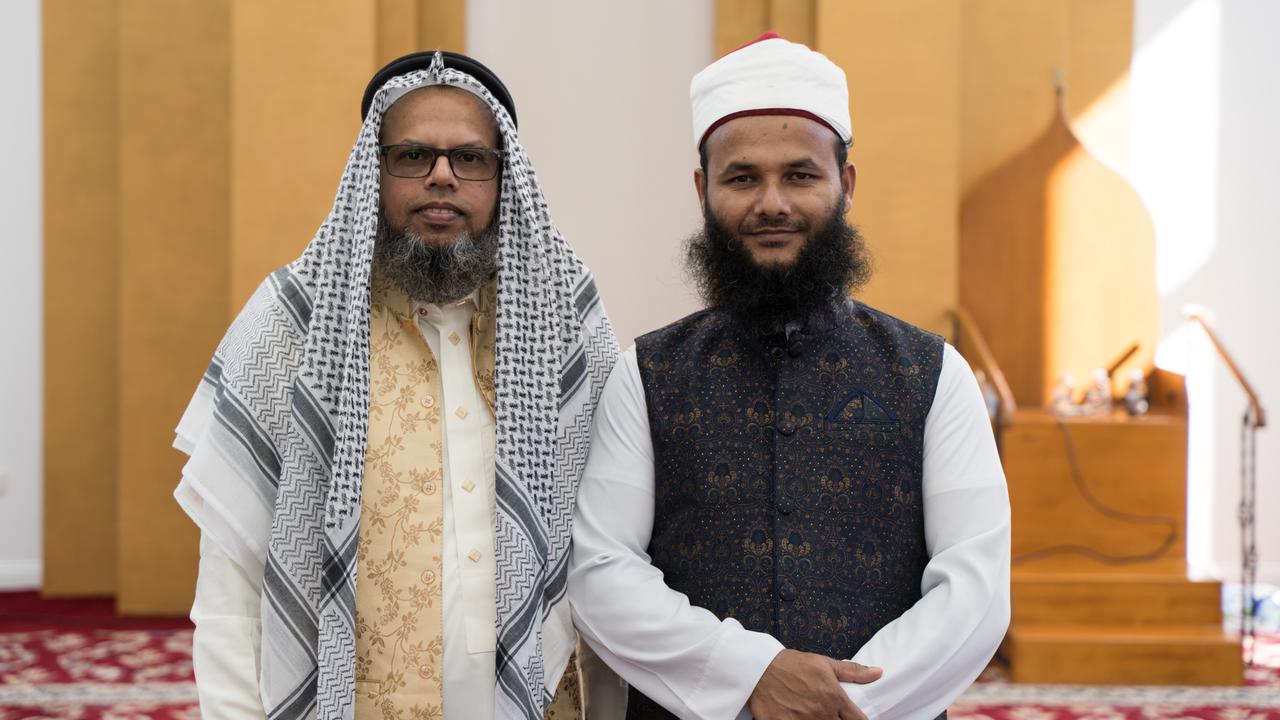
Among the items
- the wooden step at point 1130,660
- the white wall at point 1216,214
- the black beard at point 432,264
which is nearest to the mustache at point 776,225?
the black beard at point 432,264

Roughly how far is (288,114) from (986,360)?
126 inches

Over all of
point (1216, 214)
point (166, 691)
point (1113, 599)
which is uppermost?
point (1216, 214)

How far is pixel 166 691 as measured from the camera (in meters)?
4.22

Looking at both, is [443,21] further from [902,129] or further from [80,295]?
[80,295]

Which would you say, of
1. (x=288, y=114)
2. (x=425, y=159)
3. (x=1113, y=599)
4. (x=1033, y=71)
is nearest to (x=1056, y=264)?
(x=1033, y=71)

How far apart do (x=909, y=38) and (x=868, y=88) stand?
278 mm

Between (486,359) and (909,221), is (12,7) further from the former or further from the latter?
(486,359)

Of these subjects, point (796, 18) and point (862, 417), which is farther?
point (796, 18)

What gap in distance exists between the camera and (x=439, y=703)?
1796 millimetres

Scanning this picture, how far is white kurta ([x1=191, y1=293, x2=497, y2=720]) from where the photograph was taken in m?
1.75

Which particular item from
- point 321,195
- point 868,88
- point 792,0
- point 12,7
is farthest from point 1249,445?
Answer: point 12,7

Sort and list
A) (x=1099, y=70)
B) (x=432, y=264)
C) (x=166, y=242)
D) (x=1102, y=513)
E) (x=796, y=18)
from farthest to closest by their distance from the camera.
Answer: (x=1099, y=70) → (x=166, y=242) → (x=796, y=18) → (x=1102, y=513) → (x=432, y=264)

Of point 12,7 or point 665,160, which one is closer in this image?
point 665,160

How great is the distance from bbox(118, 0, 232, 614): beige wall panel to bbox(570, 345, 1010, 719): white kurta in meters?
4.08
